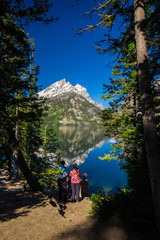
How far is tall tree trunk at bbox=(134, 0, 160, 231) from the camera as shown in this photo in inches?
129

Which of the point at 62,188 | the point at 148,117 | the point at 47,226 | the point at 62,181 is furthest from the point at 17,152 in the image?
the point at 148,117

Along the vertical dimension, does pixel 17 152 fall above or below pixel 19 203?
above

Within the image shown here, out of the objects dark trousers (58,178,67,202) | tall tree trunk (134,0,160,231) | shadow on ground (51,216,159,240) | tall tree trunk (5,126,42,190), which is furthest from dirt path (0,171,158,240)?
tall tree trunk (5,126,42,190)

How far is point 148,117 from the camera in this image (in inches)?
138

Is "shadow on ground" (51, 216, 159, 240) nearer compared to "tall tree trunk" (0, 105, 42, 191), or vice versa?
"shadow on ground" (51, 216, 159, 240)

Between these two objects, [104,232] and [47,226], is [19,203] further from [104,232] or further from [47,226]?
[104,232]

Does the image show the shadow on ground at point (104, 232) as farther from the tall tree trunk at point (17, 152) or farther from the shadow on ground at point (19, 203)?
the tall tree trunk at point (17, 152)

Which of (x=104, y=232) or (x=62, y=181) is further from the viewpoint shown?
(x=62, y=181)

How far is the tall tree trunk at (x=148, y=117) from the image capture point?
129 inches

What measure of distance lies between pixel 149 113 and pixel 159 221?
2968 mm

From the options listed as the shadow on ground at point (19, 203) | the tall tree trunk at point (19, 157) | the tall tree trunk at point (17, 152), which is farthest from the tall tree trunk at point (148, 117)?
the tall tree trunk at point (19, 157)

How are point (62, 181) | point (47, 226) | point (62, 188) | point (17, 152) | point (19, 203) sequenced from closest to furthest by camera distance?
1. point (47, 226)
2. point (19, 203)
3. point (17, 152)
4. point (62, 181)
5. point (62, 188)

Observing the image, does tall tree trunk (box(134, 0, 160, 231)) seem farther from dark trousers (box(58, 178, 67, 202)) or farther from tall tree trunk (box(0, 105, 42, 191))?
tall tree trunk (box(0, 105, 42, 191))

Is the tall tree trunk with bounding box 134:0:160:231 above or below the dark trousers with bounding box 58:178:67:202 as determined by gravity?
above
